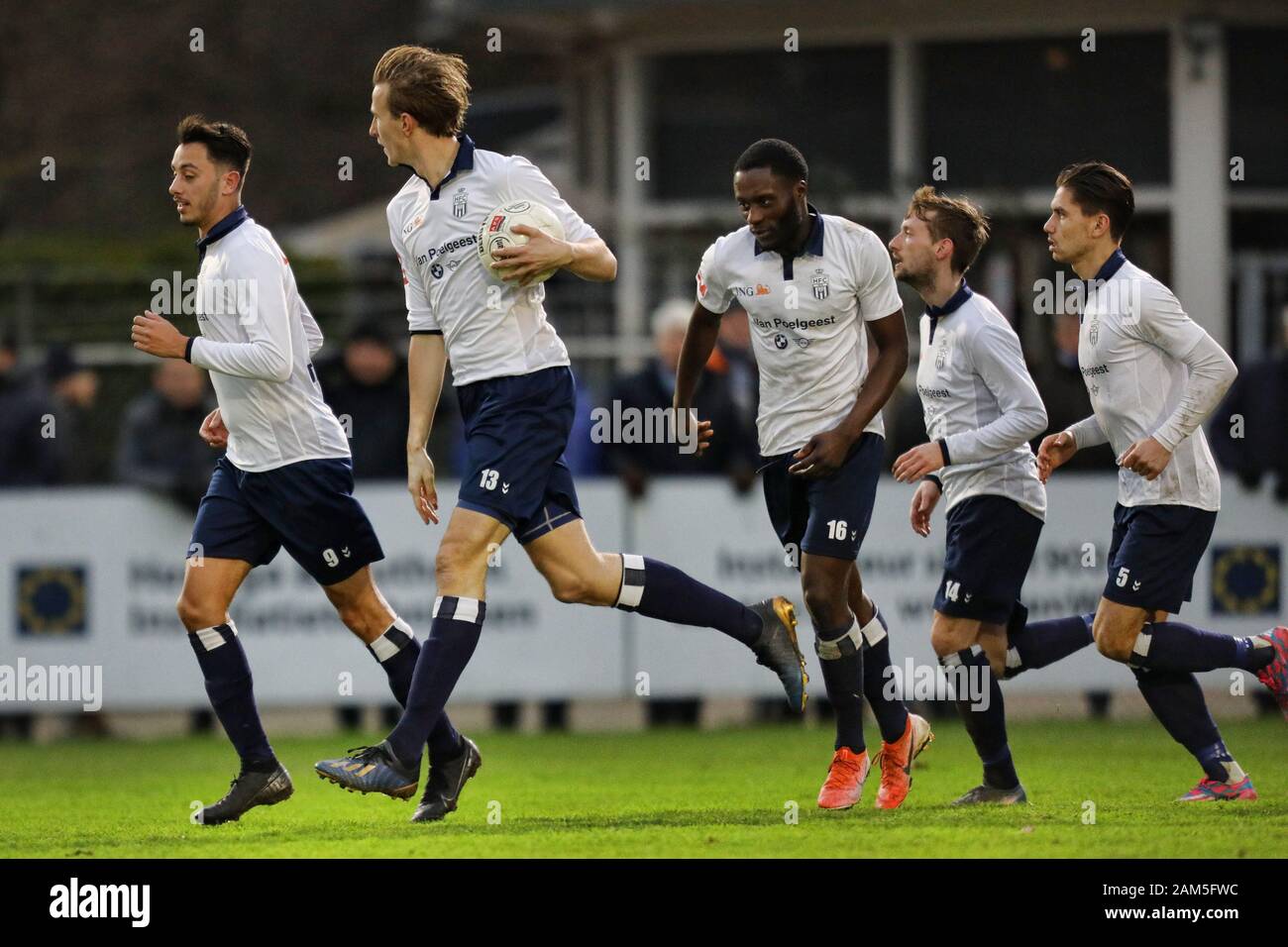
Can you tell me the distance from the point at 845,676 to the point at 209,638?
2459 mm

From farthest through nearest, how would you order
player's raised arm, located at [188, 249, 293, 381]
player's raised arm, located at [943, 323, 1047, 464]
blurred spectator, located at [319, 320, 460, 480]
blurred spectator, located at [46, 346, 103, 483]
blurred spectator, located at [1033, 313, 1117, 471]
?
blurred spectator, located at [46, 346, 103, 483], blurred spectator, located at [319, 320, 460, 480], blurred spectator, located at [1033, 313, 1117, 471], player's raised arm, located at [943, 323, 1047, 464], player's raised arm, located at [188, 249, 293, 381]

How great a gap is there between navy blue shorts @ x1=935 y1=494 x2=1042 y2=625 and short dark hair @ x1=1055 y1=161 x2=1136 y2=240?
1.16m

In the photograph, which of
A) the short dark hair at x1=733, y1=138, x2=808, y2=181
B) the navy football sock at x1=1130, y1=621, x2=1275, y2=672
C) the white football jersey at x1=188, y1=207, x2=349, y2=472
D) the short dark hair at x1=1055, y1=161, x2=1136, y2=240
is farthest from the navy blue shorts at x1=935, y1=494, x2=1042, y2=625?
the white football jersey at x1=188, y1=207, x2=349, y2=472

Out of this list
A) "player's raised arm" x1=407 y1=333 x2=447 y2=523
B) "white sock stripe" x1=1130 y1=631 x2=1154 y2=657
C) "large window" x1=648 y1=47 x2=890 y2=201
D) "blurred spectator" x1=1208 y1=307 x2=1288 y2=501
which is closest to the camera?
"player's raised arm" x1=407 y1=333 x2=447 y2=523

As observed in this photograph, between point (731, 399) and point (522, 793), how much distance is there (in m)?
4.57

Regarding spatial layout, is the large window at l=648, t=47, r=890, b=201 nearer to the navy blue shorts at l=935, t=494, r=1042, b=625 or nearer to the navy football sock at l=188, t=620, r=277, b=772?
the navy blue shorts at l=935, t=494, r=1042, b=625

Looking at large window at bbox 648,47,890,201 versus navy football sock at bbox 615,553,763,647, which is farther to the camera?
large window at bbox 648,47,890,201

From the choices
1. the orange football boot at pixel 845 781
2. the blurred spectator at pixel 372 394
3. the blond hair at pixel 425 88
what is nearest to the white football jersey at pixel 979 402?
the orange football boot at pixel 845 781

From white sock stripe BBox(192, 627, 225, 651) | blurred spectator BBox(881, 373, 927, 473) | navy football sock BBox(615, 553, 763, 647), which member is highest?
blurred spectator BBox(881, 373, 927, 473)

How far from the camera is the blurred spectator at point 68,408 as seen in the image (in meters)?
14.6

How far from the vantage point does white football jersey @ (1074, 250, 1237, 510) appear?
26.0 feet

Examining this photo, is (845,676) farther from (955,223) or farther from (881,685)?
(955,223)

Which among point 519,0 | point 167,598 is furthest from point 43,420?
point 519,0

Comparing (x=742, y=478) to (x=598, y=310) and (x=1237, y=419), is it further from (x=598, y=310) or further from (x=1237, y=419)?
(x=598, y=310)
